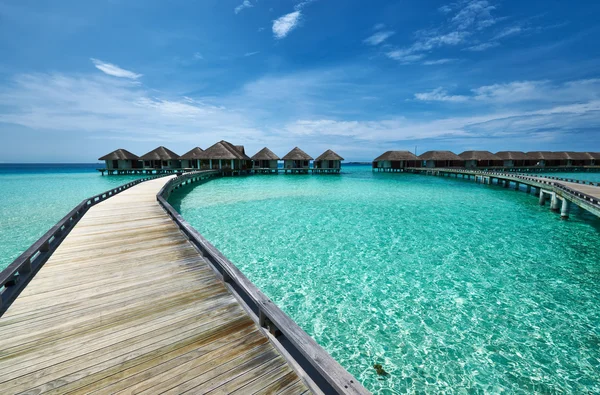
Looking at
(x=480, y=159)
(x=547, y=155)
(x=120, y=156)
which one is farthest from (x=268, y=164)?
(x=547, y=155)

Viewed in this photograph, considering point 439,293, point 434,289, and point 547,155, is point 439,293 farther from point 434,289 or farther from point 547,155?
point 547,155

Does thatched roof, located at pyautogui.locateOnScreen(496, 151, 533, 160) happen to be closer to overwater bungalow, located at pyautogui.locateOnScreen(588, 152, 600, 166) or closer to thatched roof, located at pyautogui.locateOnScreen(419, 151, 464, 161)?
thatched roof, located at pyautogui.locateOnScreen(419, 151, 464, 161)

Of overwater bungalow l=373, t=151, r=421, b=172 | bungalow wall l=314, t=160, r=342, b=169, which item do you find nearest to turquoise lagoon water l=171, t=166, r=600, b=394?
bungalow wall l=314, t=160, r=342, b=169

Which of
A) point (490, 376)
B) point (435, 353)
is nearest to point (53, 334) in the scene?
point (435, 353)

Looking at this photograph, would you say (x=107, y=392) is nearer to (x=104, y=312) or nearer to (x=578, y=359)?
(x=104, y=312)

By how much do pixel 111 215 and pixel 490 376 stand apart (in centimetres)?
1142

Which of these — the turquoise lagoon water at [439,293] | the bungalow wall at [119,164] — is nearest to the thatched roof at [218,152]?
the bungalow wall at [119,164]

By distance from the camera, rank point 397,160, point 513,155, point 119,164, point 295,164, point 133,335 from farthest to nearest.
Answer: point 397,160 < point 513,155 < point 295,164 < point 119,164 < point 133,335

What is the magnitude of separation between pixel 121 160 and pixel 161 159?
7598mm

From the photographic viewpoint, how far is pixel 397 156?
2035 inches

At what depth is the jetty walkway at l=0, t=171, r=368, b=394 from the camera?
7.47 ft

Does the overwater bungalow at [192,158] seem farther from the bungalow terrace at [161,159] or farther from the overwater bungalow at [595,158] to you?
the overwater bungalow at [595,158]

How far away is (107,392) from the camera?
7.20 ft

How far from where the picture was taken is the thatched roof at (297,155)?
150ft
